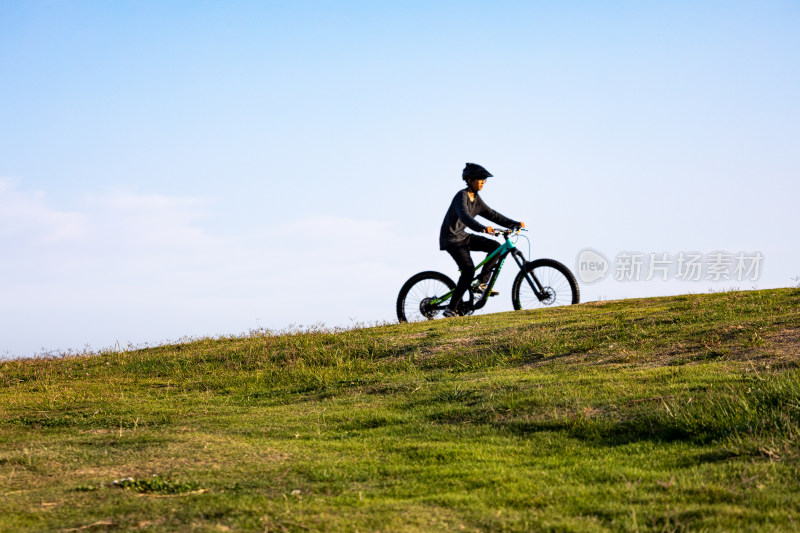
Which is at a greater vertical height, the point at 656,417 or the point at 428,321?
the point at 428,321

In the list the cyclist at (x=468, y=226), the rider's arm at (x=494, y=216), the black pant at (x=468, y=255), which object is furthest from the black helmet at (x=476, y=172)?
the black pant at (x=468, y=255)

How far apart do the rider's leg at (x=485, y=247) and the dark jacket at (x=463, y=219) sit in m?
0.23

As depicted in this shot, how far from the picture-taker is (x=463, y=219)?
49.2 feet

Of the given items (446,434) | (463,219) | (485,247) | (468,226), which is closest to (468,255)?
(485,247)

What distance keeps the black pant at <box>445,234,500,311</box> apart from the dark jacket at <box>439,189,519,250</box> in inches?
5.3

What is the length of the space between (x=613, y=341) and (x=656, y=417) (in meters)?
4.81

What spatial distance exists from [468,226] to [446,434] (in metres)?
8.21

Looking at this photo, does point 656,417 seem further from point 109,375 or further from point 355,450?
point 109,375

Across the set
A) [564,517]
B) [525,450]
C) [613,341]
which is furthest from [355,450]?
[613,341]

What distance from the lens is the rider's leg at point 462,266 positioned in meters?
15.3

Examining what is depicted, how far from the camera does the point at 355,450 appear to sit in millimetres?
6660

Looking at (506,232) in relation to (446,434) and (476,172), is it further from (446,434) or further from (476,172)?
(446,434)

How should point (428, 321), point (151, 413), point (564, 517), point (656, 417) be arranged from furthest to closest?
point (428, 321) < point (151, 413) < point (656, 417) < point (564, 517)

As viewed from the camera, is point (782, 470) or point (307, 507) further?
point (782, 470)
